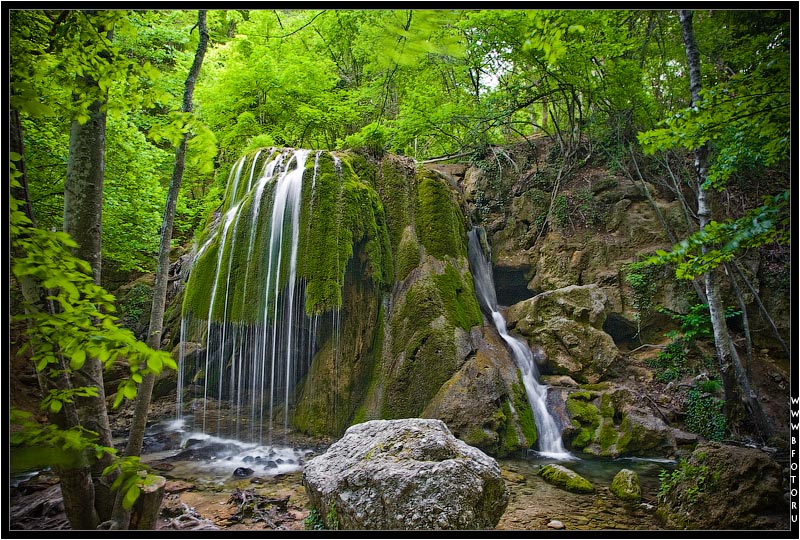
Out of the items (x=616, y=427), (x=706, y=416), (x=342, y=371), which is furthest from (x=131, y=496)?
(x=706, y=416)

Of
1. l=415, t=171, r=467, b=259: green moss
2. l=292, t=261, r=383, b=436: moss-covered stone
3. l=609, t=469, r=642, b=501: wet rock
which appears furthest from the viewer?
l=415, t=171, r=467, b=259: green moss

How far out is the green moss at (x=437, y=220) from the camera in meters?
7.29

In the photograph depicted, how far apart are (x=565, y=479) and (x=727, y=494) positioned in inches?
54.7

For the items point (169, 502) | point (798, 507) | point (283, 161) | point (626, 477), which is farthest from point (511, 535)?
point (283, 161)

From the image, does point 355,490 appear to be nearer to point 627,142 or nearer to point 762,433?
point 762,433

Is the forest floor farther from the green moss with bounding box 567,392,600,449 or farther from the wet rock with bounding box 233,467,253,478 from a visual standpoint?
the green moss with bounding box 567,392,600,449

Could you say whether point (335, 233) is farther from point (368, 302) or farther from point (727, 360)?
point (727, 360)

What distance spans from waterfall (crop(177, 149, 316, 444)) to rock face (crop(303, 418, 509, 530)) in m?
3.28

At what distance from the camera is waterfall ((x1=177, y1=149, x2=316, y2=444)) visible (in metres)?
6.28

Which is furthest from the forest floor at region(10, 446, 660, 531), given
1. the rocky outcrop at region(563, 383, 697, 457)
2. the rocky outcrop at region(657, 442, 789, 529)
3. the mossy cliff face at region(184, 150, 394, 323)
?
the mossy cliff face at region(184, 150, 394, 323)

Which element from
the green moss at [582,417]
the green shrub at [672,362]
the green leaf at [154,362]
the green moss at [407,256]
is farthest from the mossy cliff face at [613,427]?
the green leaf at [154,362]

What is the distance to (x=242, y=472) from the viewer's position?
4.69 m

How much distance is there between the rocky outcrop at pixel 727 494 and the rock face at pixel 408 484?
1744 mm

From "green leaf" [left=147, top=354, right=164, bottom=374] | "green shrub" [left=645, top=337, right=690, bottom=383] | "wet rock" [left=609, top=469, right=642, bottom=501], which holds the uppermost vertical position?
"green leaf" [left=147, top=354, right=164, bottom=374]
